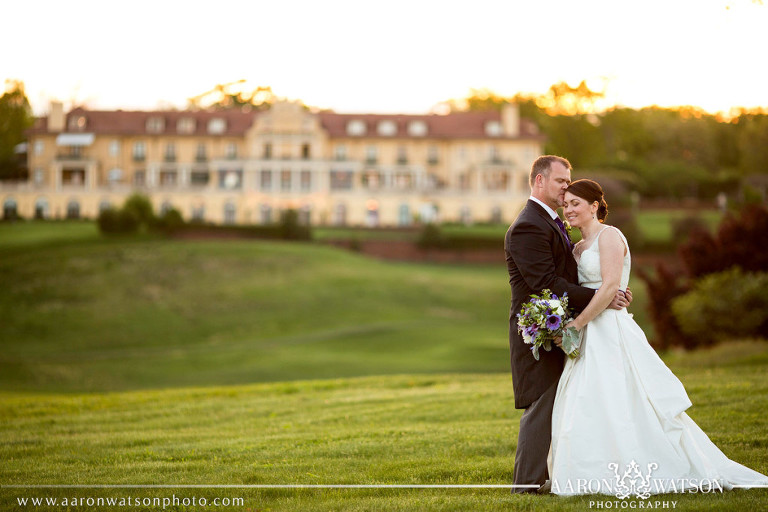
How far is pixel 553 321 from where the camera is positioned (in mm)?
6570

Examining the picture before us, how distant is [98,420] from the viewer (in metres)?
12.1

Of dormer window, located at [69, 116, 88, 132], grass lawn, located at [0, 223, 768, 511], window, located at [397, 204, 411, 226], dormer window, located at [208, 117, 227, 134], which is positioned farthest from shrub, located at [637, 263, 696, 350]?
dormer window, located at [69, 116, 88, 132]

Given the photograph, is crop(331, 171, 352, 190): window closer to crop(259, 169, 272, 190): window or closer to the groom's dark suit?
crop(259, 169, 272, 190): window

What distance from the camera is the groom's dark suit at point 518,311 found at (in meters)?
6.70

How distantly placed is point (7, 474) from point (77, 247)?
47202 millimetres

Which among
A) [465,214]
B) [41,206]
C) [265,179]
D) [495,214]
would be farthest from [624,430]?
[41,206]

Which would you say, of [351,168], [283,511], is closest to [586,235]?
[283,511]

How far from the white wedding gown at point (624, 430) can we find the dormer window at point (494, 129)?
224 ft

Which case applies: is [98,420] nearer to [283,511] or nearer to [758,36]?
[283,511]

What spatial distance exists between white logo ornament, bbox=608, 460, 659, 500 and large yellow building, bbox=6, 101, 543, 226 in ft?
209

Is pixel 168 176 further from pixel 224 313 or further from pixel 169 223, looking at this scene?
pixel 224 313

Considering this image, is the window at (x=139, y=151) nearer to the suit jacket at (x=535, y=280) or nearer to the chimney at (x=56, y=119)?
the chimney at (x=56, y=119)

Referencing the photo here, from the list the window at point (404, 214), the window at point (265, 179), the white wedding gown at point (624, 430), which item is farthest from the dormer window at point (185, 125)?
the white wedding gown at point (624, 430)

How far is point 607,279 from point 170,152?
69864 mm
